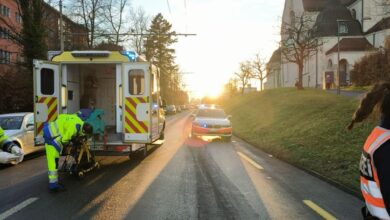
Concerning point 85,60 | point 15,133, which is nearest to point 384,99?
point 85,60

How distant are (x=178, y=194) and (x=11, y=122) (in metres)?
8.25

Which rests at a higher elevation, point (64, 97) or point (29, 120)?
point (64, 97)

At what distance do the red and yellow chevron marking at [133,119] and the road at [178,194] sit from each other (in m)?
1.00

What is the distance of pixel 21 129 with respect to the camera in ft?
43.4

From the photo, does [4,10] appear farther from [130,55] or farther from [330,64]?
[130,55]

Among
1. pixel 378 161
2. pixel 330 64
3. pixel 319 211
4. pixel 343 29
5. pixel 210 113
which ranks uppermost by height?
pixel 343 29

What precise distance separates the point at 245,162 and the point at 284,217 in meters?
6.08

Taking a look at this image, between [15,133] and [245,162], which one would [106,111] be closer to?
[15,133]

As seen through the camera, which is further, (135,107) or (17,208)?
(135,107)

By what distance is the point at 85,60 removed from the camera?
11094 millimetres

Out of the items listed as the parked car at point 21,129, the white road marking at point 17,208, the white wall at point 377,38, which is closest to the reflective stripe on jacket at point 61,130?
the white road marking at point 17,208

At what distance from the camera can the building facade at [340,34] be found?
5347 centimetres

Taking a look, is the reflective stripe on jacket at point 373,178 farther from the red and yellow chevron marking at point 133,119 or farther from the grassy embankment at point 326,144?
the red and yellow chevron marking at point 133,119

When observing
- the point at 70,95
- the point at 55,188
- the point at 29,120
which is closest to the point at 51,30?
the point at 29,120
